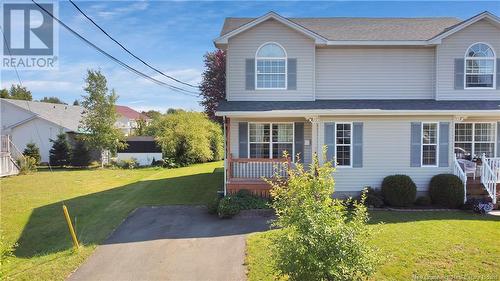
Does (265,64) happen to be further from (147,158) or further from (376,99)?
(147,158)

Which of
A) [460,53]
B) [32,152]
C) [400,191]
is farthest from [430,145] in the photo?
[32,152]

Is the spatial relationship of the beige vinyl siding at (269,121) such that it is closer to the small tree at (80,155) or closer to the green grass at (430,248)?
the green grass at (430,248)

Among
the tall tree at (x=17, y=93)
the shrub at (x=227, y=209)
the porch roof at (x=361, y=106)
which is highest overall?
the tall tree at (x=17, y=93)

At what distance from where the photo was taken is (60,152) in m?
29.4

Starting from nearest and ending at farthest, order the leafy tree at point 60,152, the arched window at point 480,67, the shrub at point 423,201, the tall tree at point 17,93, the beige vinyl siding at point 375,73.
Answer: the shrub at point 423,201 < the arched window at point 480,67 < the beige vinyl siding at point 375,73 < the leafy tree at point 60,152 < the tall tree at point 17,93

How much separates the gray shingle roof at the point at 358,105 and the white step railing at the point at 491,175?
2185 mm

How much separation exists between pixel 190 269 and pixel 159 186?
34.9ft

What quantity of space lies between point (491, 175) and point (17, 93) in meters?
76.3

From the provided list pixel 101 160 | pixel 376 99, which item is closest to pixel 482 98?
pixel 376 99

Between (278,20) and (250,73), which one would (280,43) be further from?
(250,73)

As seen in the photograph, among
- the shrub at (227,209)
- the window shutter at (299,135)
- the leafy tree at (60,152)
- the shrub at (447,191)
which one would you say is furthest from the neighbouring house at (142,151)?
the shrub at (447,191)

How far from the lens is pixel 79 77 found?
29609 millimetres

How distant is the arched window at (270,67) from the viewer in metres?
15.2

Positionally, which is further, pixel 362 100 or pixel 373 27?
pixel 373 27
